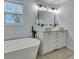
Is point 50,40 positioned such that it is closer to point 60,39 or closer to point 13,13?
point 60,39

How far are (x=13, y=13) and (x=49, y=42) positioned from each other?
1900 millimetres

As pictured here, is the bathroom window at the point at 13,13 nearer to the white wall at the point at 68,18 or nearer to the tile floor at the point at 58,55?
the tile floor at the point at 58,55

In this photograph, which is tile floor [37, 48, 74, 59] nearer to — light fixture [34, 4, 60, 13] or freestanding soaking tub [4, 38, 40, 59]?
freestanding soaking tub [4, 38, 40, 59]

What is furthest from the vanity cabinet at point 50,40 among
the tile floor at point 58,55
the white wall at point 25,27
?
the white wall at point 25,27

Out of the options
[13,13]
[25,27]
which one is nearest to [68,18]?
[25,27]

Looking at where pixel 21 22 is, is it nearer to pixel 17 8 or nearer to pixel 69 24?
pixel 17 8

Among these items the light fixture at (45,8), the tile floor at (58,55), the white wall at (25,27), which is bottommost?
the tile floor at (58,55)

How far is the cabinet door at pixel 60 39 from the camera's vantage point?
140 inches

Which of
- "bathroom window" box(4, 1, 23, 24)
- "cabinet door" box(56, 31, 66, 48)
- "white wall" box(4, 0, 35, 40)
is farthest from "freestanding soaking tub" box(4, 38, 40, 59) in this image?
"cabinet door" box(56, 31, 66, 48)

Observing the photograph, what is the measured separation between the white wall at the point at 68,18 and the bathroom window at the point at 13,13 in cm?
Answer: 242

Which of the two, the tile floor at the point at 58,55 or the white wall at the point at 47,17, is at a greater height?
the white wall at the point at 47,17

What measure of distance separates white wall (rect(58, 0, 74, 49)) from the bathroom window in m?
2.42

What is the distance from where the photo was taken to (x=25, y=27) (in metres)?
3.14
